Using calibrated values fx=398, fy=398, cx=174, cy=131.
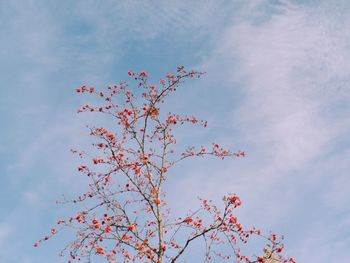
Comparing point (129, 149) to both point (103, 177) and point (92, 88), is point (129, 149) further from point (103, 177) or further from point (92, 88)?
point (92, 88)

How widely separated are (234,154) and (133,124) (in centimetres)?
352

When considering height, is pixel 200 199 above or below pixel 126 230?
above

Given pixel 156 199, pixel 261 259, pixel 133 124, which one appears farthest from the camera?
pixel 133 124

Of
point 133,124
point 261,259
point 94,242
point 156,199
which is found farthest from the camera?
point 133,124

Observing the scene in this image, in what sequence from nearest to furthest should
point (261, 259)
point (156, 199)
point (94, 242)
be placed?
point (261, 259)
point (94, 242)
point (156, 199)

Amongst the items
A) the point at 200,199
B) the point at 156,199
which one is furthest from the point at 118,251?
the point at 200,199

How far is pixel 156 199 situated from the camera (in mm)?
11898

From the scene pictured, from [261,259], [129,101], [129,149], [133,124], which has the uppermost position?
[129,101]

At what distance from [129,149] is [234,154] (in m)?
3.52

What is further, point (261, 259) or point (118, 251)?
point (118, 251)

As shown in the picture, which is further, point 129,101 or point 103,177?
point 129,101

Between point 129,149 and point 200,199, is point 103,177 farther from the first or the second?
point 200,199

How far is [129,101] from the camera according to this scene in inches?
536

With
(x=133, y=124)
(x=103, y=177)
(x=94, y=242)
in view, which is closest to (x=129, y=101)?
(x=133, y=124)
